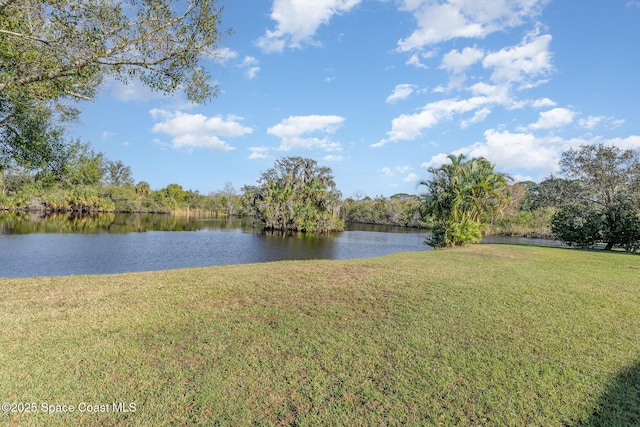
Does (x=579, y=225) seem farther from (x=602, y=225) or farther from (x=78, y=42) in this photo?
(x=78, y=42)

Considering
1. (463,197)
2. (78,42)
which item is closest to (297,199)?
(463,197)

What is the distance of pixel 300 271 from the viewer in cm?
987

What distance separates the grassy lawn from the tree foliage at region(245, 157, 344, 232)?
106 ft

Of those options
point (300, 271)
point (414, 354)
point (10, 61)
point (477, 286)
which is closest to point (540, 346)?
point (414, 354)

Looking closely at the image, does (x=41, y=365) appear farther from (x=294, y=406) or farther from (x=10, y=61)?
(x=10, y=61)

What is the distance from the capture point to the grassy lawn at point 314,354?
331 centimetres

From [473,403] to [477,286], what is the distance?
17.7 feet

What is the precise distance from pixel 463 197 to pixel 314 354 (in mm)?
18455

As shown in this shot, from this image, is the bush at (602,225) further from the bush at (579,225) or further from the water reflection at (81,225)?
the water reflection at (81,225)

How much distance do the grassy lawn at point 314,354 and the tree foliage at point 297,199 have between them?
32.4 m

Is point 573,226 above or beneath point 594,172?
beneath

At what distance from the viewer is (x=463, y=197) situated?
20344mm

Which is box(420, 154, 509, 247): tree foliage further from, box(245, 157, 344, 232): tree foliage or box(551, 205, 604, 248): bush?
box(245, 157, 344, 232): tree foliage

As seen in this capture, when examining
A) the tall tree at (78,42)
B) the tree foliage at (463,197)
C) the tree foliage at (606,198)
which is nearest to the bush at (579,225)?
the tree foliage at (606,198)
